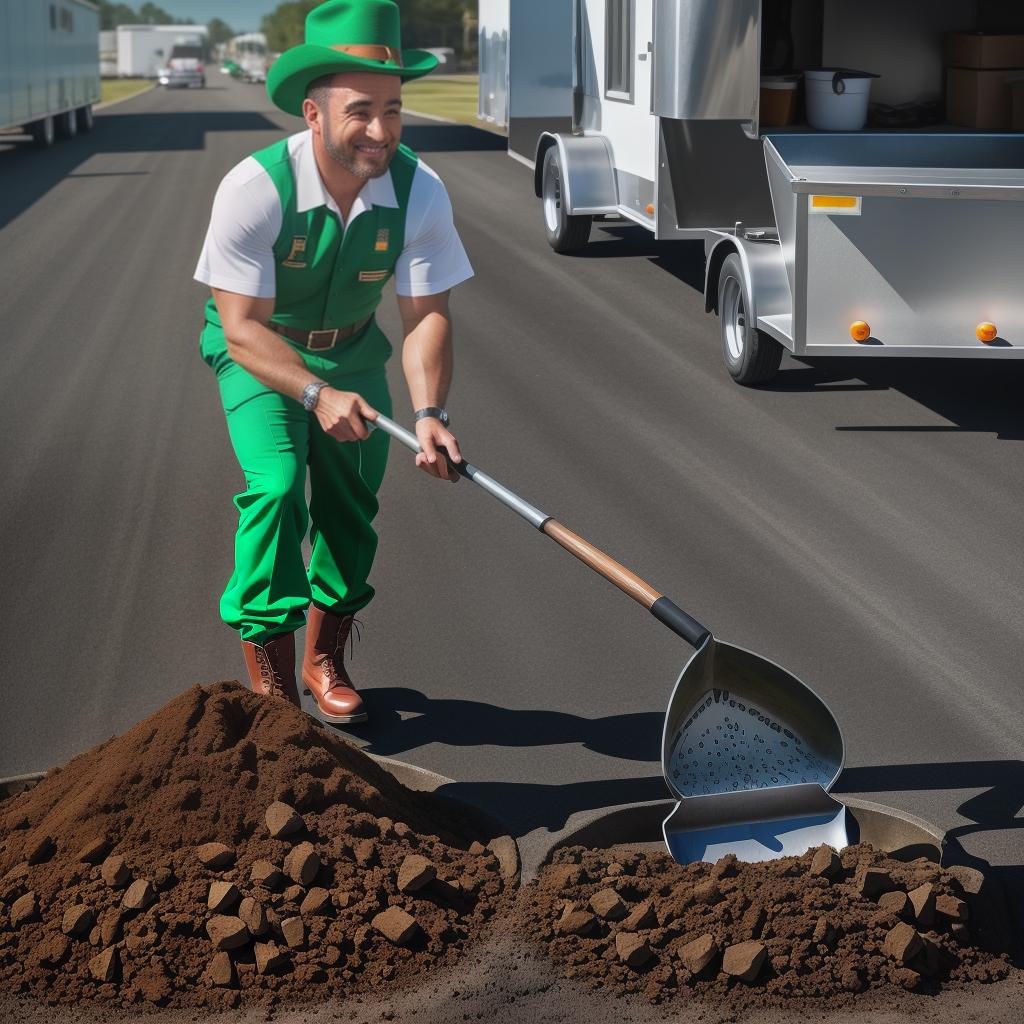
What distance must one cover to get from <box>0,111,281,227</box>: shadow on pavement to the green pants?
14.3m

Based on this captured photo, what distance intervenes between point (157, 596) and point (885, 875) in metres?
3.40

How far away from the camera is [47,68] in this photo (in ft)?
98.1

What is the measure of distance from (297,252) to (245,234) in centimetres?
17

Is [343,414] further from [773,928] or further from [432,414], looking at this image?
[773,928]

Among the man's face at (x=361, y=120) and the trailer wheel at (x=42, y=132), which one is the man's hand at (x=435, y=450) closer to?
the man's face at (x=361, y=120)

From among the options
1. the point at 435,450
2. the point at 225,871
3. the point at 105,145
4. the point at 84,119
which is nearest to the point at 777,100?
the point at 435,450

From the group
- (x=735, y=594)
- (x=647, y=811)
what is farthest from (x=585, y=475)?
(x=647, y=811)

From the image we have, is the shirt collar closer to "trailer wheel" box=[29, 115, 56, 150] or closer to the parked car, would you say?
"trailer wheel" box=[29, 115, 56, 150]

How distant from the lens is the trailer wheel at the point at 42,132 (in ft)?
98.9

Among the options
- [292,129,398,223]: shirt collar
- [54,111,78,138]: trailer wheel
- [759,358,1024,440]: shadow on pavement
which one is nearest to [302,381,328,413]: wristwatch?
[292,129,398,223]: shirt collar

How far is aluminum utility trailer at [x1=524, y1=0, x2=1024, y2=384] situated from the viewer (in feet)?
27.2

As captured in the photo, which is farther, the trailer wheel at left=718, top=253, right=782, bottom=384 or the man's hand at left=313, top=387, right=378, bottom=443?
the trailer wheel at left=718, top=253, right=782, bottom=384

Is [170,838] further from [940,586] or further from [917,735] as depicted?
[940,586]

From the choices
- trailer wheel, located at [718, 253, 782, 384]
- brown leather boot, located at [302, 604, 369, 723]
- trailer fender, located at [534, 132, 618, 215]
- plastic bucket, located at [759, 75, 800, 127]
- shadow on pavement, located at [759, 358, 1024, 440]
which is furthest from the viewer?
trailer fender, located at [534, 132, 618, 215]
